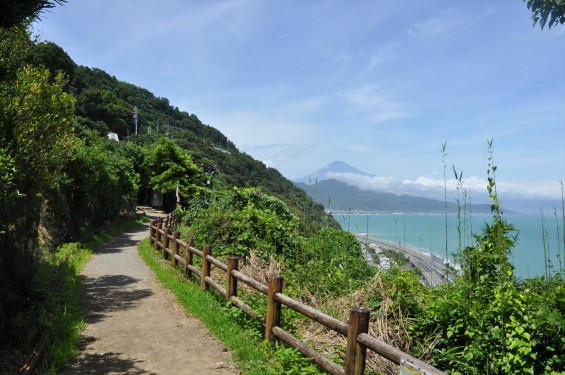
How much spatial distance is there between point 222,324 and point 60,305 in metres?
3.11

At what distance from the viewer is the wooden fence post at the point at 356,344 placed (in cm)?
402

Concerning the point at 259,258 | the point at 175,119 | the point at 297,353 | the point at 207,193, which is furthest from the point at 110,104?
the point at 297,353

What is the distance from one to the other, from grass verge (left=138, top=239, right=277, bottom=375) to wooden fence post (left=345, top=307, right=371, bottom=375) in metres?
1.24

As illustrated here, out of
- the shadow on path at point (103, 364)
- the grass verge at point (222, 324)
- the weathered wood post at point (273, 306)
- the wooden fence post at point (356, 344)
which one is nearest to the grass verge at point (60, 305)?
the shadow on path at point (103, 364)

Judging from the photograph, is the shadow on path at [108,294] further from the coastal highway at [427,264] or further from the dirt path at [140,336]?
the coastal highway at [427,264]

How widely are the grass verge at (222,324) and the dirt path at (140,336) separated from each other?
0.47ft

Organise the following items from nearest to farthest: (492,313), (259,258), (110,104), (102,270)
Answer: (492,313), (259,258), (102,270), (110,104)

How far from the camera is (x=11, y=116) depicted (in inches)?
281

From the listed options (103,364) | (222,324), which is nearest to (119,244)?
(222,324)

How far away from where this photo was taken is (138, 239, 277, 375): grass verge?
528cm

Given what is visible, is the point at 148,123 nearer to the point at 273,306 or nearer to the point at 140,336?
the point at 140,336

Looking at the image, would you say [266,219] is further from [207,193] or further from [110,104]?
[110,104]

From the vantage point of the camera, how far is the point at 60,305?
742 cm

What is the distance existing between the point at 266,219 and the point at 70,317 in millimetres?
6204
